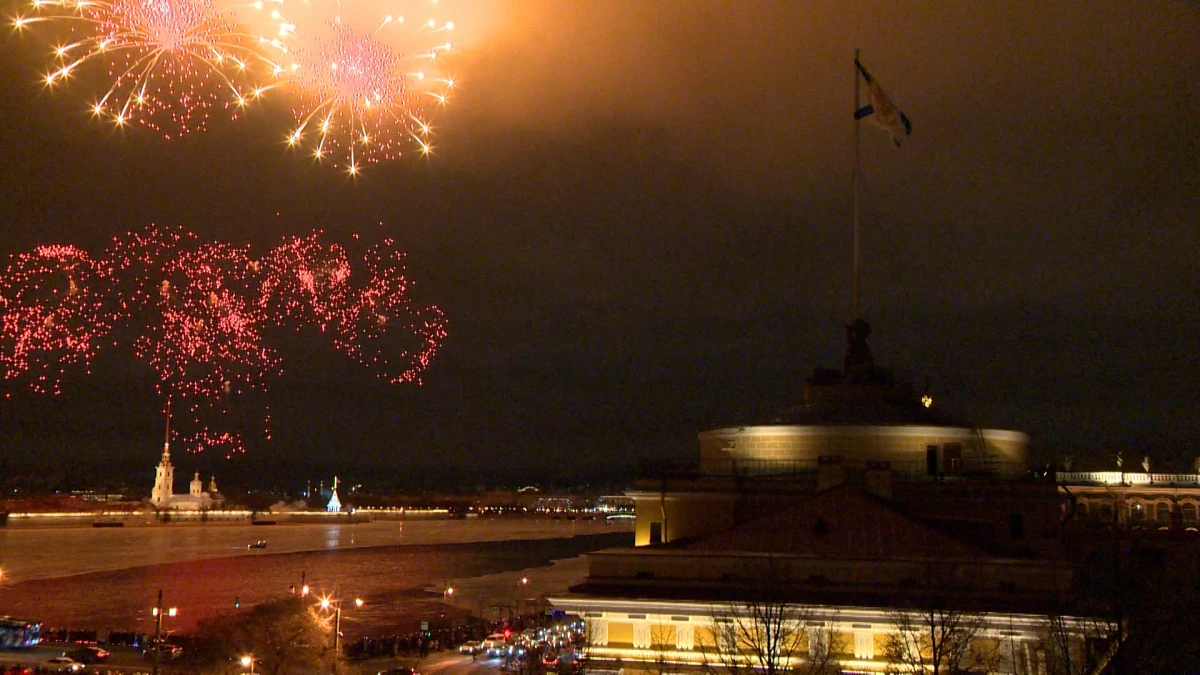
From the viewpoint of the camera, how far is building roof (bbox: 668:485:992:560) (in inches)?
634

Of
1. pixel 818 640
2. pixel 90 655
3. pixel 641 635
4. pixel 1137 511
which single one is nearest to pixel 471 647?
pixel 90 655

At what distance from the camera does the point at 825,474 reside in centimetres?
2130

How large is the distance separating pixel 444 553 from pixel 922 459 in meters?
73.3

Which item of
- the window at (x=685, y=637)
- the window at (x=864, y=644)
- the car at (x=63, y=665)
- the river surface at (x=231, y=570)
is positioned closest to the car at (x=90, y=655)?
the car at (x=63, y=665)

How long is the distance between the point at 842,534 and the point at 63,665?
1948cm

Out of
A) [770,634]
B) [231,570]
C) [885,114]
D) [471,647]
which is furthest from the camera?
[231,570]

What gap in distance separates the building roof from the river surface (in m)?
24.3

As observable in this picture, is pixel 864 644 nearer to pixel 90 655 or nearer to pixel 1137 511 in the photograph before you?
pixel 90 655

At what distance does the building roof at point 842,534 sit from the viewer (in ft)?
52.9

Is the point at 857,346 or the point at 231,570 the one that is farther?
the point at 231,570

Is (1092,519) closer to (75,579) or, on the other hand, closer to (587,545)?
(75,579)

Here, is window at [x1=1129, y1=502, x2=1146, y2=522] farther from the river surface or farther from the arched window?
the river surface

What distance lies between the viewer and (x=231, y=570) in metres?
70.2

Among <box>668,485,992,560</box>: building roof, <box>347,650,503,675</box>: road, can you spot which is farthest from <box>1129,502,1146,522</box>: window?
<box>668,485,992,560</box>: building roof
